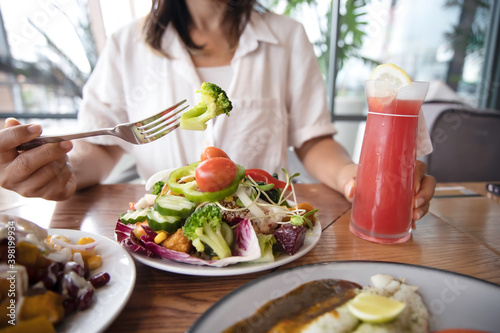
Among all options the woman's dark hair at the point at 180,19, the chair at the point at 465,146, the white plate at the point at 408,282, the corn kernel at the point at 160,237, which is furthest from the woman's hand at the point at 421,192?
the chair at the point at 465,146

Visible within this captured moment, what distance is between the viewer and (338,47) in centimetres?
344

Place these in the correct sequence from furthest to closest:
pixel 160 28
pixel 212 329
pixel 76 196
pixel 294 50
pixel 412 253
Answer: pixel 294 50 < pixel 160 28 < pixel 76 196 < pixel 412 253 < pixel 212 329

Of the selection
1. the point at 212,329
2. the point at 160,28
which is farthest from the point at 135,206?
the point at 160,28

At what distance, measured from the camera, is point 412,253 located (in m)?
0.78

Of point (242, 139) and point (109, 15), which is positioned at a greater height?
point (109, 15)

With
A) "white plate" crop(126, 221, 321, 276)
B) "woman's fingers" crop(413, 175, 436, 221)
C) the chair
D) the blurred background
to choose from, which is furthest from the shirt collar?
the chair

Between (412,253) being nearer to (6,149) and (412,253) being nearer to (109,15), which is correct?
(6,149)

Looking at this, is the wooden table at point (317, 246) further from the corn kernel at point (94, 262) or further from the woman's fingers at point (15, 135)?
the woman's fingers at point (15, 135)

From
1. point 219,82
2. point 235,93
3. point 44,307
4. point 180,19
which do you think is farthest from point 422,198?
point 180,19

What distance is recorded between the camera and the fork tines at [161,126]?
35.4 inches

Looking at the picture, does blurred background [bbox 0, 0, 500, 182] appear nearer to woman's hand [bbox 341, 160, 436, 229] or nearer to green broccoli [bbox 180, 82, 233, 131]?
woman's hand [bbox 341, 160, 436, 229]

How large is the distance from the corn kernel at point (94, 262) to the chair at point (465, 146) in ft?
8.24

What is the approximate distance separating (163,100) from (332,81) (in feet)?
7.78

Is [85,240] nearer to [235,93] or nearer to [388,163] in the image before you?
[388,163]
